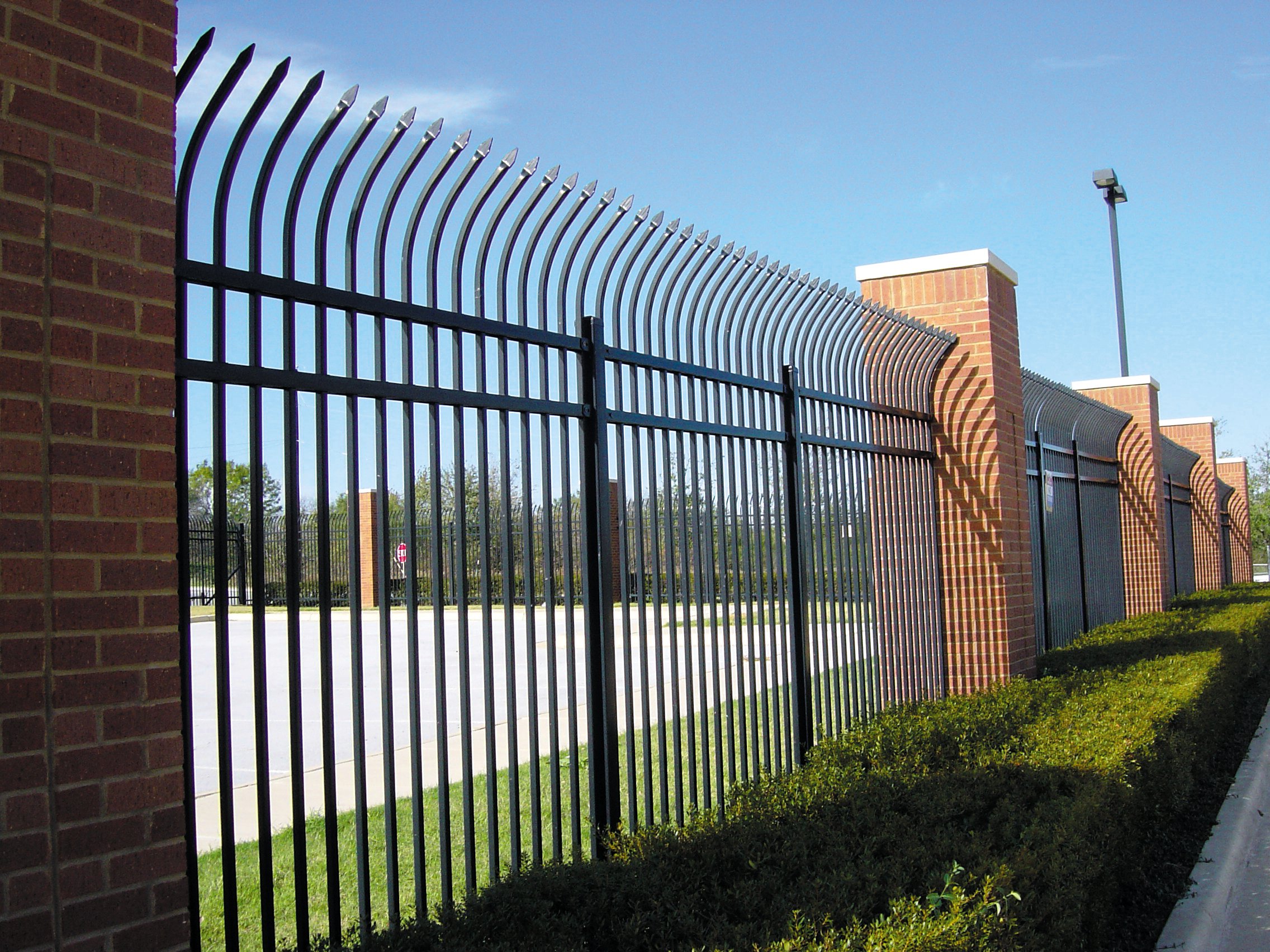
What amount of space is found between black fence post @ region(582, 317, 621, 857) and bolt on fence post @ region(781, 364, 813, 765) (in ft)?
5.34

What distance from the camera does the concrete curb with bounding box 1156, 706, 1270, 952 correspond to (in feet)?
14.6

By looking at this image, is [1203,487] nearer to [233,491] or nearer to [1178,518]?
[1178,518]

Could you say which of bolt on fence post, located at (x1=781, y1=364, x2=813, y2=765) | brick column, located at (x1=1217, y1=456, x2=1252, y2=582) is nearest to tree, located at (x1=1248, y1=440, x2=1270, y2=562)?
brick column, located at (x1=1217, y1=456, x2=1252, y2=582)

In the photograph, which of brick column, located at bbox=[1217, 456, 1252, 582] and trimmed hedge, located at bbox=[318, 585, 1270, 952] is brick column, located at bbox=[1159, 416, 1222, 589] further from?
trimmed hedge, located at bbox=[318, 585, 1270, 952]

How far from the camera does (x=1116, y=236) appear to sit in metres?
17.6

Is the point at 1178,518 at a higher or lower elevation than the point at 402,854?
higher

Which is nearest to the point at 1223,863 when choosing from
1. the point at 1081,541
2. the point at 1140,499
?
the point at 1081,541

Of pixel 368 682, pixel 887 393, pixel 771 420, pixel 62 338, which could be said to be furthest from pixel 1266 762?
pixel 368 682

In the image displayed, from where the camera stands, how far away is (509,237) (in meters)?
3.90

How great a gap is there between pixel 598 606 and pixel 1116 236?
16.3 metres

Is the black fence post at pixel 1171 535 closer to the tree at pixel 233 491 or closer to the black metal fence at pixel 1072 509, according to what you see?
the black metal fence at pixel 1072 509

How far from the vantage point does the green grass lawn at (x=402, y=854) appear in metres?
4.39

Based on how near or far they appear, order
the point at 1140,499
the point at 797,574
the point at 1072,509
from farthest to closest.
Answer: the point at 1140,499, the point at 1072,509, the point at 797,574

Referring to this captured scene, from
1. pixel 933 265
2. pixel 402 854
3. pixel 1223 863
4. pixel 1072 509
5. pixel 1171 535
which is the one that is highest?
pixel 933 265
